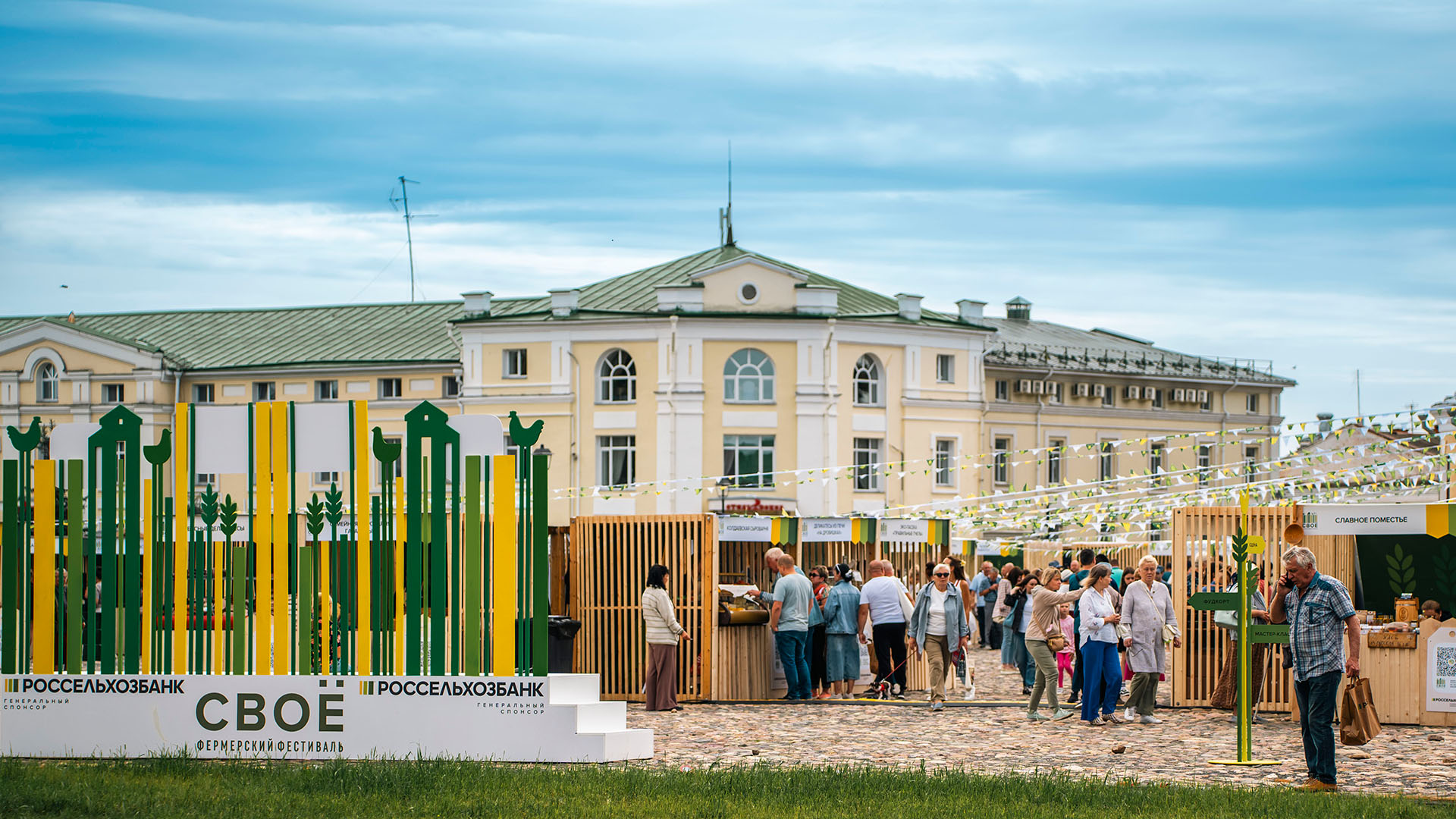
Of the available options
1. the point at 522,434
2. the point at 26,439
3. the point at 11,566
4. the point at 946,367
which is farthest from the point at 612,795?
the point at 946,367

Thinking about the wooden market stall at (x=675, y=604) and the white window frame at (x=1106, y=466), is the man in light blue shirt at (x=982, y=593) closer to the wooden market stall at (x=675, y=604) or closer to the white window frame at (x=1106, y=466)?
the wooden market stall at (x=675, y=604)

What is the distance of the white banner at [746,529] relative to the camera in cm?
2147

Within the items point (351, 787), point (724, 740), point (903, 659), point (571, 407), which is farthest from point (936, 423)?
point (351, 787)

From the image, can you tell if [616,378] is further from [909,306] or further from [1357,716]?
[1357,716]

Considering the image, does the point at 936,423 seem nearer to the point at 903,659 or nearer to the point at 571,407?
the point at 571,407

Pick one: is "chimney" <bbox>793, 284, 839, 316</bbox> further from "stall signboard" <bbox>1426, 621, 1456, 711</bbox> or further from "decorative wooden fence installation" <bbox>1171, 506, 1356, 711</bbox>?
"stall signboard" <bbox>1426, 621, 1456, 711</bbox>

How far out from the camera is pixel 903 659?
19969 mm

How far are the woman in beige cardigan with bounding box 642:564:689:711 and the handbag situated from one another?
675 cm

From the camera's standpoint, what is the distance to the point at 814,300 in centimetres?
5103

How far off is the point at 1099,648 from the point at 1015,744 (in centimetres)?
221

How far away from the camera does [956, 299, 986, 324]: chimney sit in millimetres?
54844

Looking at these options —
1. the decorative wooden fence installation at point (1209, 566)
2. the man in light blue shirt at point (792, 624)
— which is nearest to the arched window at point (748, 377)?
the man in light blue shirt at point (792, 624)

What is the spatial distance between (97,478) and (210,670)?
185 centimetres

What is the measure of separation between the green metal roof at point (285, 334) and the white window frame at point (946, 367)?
52.7 ft
